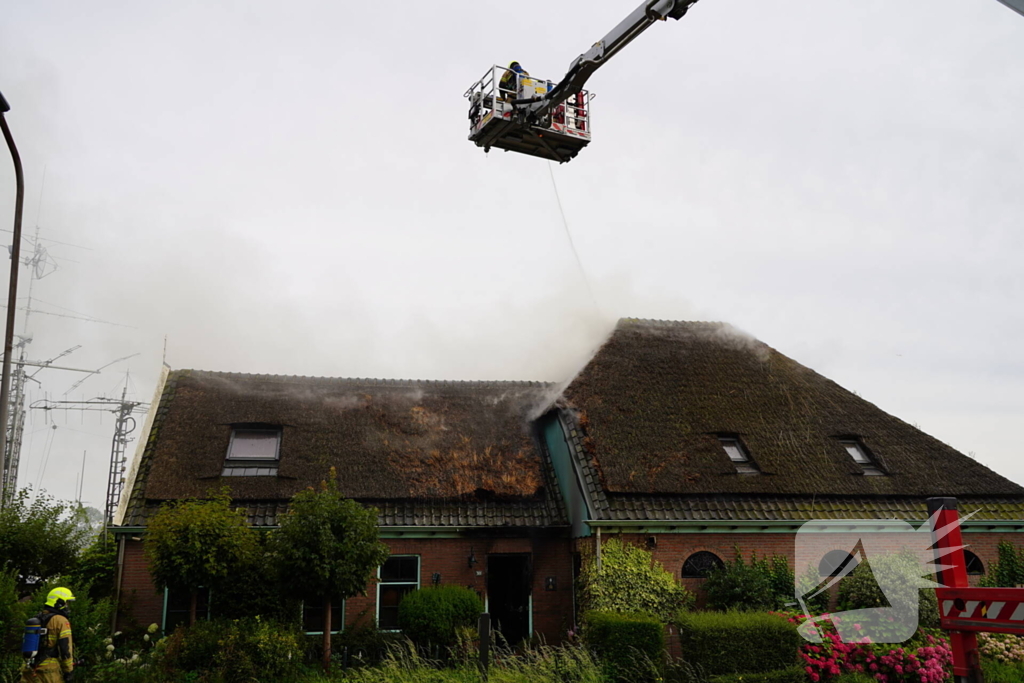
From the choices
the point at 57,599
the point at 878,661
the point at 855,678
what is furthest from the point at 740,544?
the point at 57,599

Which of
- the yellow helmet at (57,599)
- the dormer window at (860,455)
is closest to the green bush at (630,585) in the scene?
the dormer window at (860,455)

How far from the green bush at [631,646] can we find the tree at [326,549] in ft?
13.8

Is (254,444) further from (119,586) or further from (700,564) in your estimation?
(700,564)

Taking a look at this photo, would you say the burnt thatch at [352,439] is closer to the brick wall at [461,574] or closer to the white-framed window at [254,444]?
the white-framed window at [254,444]

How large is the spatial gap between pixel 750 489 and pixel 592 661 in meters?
5.61

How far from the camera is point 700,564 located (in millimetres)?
15953

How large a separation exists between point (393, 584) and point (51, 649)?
7.04m

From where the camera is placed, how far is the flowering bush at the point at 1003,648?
14.0 meters

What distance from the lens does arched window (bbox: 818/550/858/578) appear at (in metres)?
16.4

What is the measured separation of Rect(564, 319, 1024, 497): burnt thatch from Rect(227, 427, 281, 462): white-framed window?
681 centimetres

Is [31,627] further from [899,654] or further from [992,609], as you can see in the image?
[899,654]

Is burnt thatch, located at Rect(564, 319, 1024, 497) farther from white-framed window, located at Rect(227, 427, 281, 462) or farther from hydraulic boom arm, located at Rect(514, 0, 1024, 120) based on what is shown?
hydraulic boom arm, located at Rect(514, 0, 1024, 120)

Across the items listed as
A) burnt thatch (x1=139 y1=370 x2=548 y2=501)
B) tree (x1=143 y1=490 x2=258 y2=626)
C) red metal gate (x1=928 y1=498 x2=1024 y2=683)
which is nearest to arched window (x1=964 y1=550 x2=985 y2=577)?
burnt thatch (x1=139 y1=370 x2=548 y2=501)

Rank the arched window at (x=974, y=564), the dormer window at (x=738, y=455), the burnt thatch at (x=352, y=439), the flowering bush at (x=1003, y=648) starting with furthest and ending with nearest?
the dormer window at (x=738, y=455) → the arched window at (x=974, y=564) → the burnt thatch at (x=352, y=439) → the flowering bush at (x=1003, y=648)
